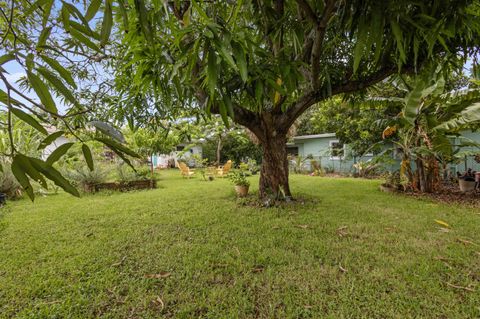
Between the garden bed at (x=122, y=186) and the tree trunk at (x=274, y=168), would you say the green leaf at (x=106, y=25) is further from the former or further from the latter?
the garden bed at (x=122, y=186)

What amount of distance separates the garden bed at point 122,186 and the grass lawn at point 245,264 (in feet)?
10.8

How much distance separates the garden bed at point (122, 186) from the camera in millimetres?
8086

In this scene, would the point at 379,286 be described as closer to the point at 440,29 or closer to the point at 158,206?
the point at 440,29

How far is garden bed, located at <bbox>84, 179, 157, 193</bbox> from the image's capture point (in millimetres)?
8086

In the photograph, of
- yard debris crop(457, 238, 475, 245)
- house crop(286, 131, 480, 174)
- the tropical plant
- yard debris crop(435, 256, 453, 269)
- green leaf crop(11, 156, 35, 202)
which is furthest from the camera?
house crop(286, 131, 480, 174)

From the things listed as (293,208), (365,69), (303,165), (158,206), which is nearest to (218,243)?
(293,208)

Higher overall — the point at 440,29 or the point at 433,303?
the point at 440,29

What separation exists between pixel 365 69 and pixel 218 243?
326 cm

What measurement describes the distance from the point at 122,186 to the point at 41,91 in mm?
8839

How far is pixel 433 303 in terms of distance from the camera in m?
1.99

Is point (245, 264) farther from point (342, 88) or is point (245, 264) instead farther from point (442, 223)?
point (442, 223)

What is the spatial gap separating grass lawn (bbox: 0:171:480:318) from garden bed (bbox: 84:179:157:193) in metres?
3.30

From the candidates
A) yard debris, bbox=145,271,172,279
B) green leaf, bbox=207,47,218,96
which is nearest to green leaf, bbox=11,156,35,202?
green leaf, bbox=207,47,218,96

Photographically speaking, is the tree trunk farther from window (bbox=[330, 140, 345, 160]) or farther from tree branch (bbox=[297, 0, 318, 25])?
window (bbox=[330, 140, 345, 160])
